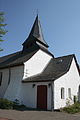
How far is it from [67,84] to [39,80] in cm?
389

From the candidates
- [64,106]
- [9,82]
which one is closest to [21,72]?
[9,82]

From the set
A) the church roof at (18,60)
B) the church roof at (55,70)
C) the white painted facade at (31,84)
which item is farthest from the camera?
the church roof at (18,60)

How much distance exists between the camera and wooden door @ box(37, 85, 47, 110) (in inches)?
588

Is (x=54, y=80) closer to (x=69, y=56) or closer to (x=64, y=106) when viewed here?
(x=64, y=106)

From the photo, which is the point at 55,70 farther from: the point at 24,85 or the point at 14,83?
the point at 14,83

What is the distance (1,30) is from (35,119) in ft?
25.0

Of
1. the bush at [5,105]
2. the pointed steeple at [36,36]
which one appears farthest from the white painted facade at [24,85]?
the pointed steeple at [36,36]

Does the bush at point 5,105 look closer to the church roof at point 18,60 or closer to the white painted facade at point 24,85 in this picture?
the white painted facade at point 24,85

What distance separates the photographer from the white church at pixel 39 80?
1486 cm

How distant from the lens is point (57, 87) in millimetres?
14953

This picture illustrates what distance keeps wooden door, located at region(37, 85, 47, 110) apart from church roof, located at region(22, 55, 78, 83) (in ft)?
3.12

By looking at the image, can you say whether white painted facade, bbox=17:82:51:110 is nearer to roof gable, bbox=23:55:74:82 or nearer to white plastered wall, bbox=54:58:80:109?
roof gable, bbox=23:55:74:82

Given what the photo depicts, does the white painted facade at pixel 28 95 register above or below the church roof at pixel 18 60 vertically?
below

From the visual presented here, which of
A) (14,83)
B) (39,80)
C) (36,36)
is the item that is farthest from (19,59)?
(39,80)
